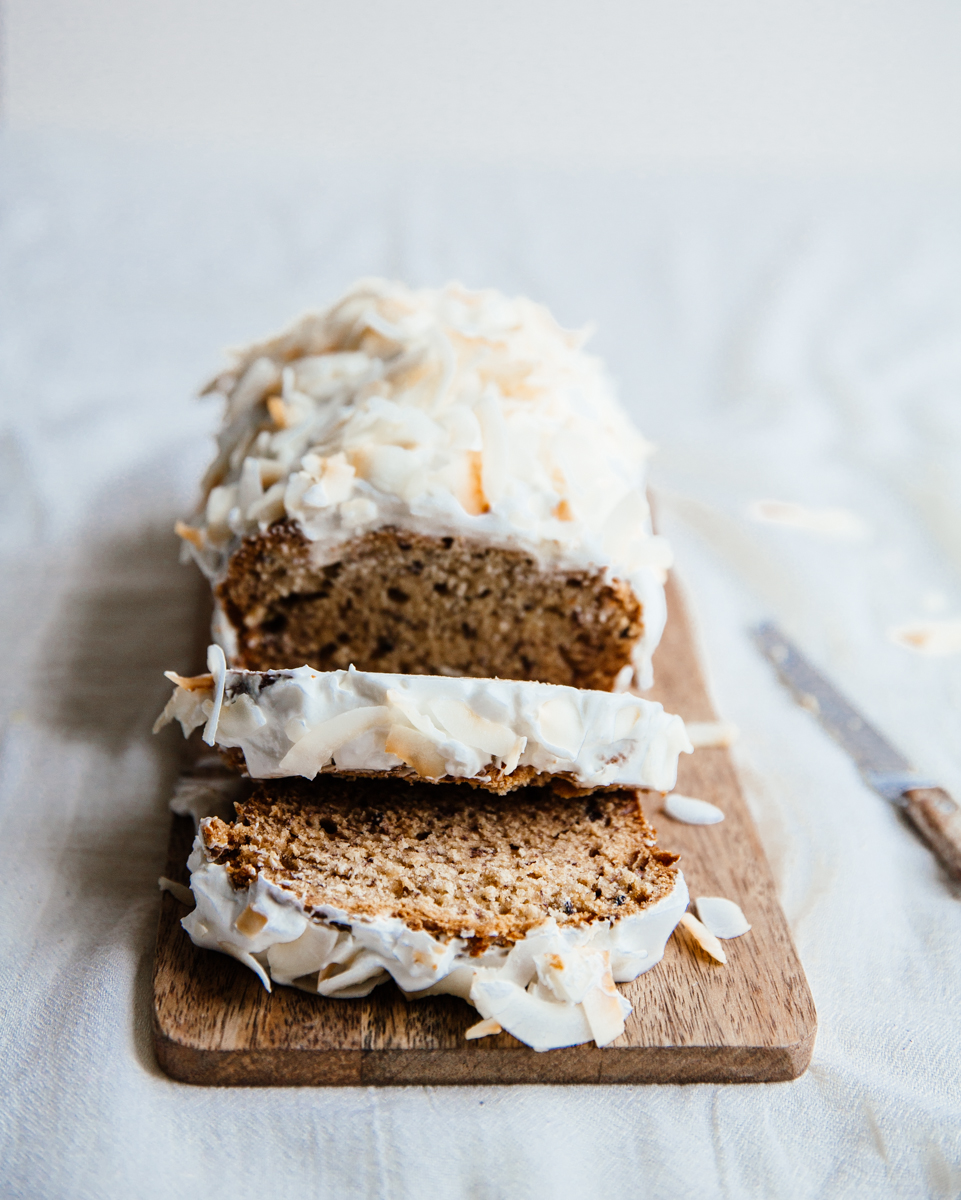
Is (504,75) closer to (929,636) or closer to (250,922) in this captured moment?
(929,636)

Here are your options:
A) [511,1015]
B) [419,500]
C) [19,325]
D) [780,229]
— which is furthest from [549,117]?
[511,1015]

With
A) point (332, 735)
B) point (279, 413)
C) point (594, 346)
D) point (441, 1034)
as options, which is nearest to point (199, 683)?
point (332, 735)

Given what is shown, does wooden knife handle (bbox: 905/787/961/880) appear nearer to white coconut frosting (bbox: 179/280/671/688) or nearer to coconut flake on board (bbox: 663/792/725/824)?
coconut flake on board (bbox: 663/792/725/824)

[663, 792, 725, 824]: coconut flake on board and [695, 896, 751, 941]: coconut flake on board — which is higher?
[695, 896, 751, 941]: coconut flake on board

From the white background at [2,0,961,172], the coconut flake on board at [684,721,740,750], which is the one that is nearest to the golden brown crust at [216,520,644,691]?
the coconut flake on board at [684,721,740,750]

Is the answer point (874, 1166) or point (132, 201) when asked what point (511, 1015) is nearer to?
point (874, 1166)

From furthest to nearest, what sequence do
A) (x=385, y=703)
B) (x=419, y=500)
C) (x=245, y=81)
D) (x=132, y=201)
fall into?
(x=245, y=81), (x=132, y=201), (x=419, y=500), (x=385, y=703)

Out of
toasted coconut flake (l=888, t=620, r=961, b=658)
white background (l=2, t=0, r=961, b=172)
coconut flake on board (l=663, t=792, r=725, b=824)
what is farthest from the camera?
white background (l=2, t=0, r=961, b=172)
